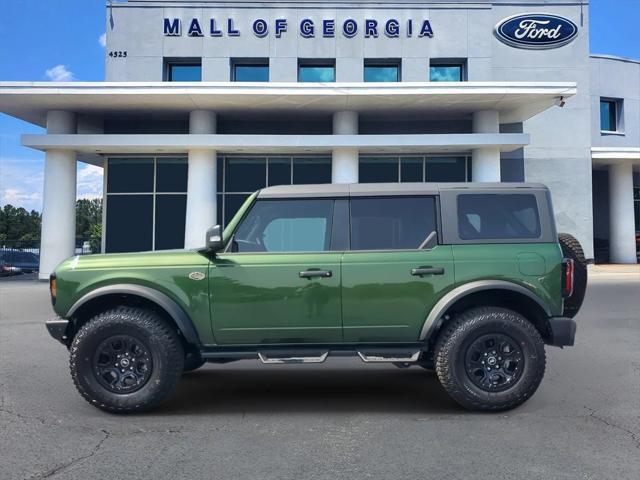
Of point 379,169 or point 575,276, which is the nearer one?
point 575,276

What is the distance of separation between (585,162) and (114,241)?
68.8 feet

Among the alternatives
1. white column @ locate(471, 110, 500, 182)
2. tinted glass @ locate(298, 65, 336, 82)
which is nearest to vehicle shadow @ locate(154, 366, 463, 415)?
white column @ locate(471, 110, 500, 182)

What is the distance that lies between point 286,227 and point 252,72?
68.2 feet

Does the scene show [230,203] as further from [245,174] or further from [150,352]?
[150,352]

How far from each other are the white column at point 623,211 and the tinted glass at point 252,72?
1757cm

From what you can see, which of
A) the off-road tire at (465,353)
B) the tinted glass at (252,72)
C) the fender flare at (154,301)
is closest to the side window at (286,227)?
the fender flare at (154,301)

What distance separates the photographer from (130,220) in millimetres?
22969

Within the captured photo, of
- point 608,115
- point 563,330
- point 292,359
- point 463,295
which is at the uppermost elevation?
point 608,115

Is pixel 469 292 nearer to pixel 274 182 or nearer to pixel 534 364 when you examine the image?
pixel 534 364

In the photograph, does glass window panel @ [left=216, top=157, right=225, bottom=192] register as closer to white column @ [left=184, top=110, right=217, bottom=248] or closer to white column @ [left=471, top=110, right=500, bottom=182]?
white column @ [left=184, top=110, right=217, bottom=248]

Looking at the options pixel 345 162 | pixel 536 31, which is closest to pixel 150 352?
pixel 345 162

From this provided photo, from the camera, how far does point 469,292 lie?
5008mm

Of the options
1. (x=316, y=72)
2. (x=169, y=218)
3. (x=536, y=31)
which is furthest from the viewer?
(x=536, y=31)

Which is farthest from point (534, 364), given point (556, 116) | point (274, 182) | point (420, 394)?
point (556, 116)
